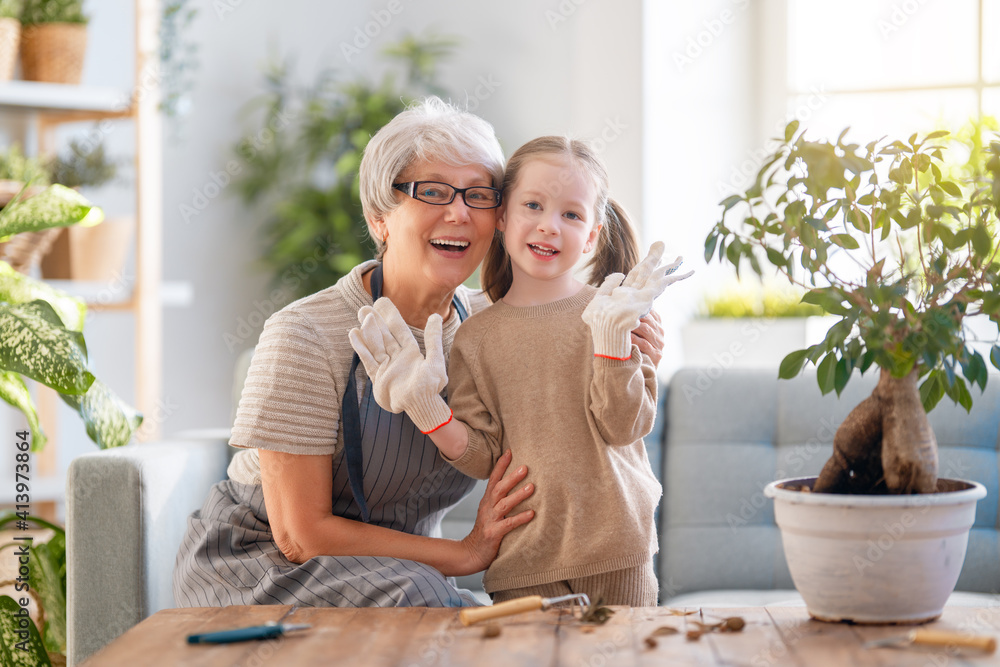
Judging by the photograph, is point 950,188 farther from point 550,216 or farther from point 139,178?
point 139,178

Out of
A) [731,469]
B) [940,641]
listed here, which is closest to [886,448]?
[940,641]

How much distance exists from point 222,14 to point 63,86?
109cm

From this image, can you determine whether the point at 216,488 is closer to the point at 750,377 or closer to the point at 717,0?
the point at 750,377

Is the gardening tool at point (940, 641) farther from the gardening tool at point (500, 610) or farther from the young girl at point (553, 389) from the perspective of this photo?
the young girl at point (553, 389)

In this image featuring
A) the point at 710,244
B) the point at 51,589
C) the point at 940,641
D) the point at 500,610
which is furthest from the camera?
the point at 51,589

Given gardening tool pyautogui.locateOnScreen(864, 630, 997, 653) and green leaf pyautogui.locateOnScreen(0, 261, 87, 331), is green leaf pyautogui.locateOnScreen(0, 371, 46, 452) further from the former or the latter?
gardening tool pyautogui.locateOnScreen(864, 630, 997, 653)

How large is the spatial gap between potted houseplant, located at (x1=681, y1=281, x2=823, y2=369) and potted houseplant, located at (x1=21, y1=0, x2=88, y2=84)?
6.86ft

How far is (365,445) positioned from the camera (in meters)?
1.40

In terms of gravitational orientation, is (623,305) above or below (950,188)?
below

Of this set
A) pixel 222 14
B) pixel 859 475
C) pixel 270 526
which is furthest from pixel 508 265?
pixel 222 14

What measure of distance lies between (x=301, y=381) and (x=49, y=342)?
0.54m

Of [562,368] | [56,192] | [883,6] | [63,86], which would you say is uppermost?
[883,6]

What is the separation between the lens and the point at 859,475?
0.99m

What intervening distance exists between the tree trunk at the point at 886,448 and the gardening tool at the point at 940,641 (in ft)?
0.50
